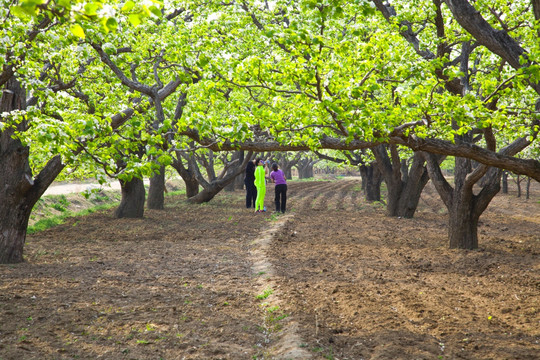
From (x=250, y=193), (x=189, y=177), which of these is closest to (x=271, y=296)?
(x=250, y=193)

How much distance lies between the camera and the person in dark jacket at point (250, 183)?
19.2 metres

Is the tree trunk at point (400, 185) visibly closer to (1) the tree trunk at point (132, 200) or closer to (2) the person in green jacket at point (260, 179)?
(2) the person in green jacket at point (260, 179)

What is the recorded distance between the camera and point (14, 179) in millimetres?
8539

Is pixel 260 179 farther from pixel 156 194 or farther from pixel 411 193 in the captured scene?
pixel 411 193

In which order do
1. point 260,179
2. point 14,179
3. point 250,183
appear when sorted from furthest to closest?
point 250,183
point 260,179
point 14,179

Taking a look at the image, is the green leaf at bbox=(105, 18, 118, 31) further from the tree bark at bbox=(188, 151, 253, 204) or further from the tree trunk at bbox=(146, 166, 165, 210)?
the tree bark at bbox=(188, 151, 253, 204)

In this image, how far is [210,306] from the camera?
6.67 metres

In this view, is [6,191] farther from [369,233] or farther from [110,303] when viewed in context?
[369,233]

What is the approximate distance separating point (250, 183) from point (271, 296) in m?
12.8

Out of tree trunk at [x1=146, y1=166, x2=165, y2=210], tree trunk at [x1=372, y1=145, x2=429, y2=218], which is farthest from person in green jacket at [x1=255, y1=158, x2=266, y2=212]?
tree trunk at [x1=146, y1=166, x2=165, y2=210]

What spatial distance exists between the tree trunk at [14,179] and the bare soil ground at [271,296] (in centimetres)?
70

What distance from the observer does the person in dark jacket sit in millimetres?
19172

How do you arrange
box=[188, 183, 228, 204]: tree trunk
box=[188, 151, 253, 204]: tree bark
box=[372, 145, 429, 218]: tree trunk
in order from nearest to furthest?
box=[372, 145, 429, 218]: tree trunk
box=[188, 151, 253, 204]: tree bark
box=[188, 183, 228, 204]: tree trunk

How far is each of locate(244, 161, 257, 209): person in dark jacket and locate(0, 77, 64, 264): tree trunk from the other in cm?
1066
